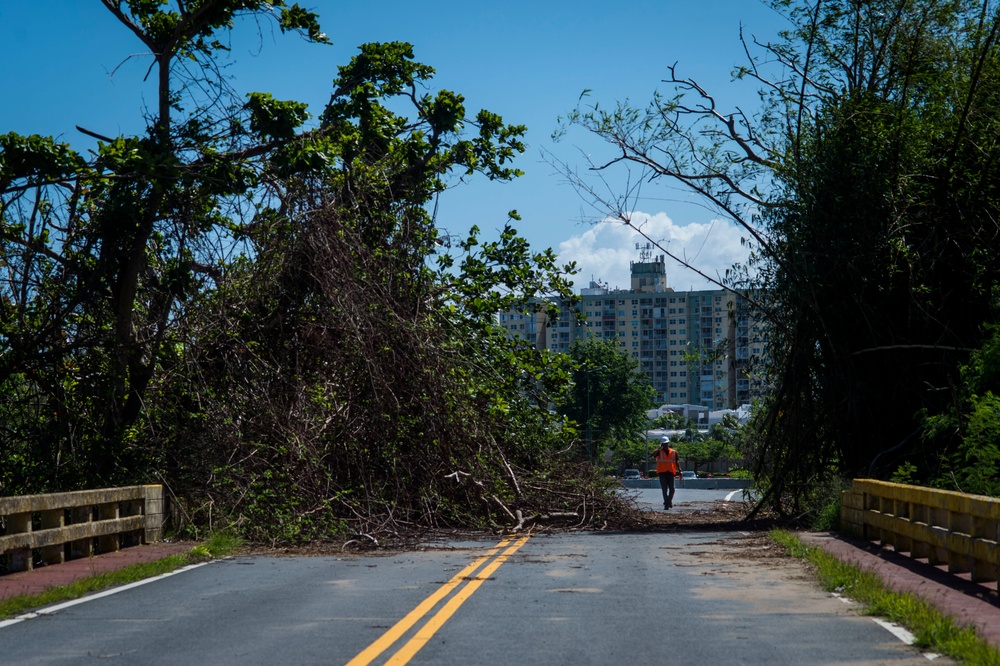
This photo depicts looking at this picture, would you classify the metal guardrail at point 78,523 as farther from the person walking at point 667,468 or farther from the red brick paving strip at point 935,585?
the person walking at point 667,468

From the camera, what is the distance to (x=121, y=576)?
12.4 metres

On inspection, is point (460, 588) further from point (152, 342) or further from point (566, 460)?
point (566, 460)

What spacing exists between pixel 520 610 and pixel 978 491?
7.88 m

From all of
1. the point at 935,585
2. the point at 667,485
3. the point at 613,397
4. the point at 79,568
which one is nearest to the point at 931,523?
the point at 935,585

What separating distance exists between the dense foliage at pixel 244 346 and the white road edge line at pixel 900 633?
9.91m

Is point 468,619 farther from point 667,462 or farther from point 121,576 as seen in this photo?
point 667,462

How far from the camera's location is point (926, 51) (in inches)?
824

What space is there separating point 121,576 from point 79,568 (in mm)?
1207

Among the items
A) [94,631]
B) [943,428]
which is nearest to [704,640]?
[94,631]

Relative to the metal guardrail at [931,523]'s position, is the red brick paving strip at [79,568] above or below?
below

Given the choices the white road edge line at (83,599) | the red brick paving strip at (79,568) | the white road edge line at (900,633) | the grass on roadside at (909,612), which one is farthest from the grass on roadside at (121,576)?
the grass on roadside at (909,612)

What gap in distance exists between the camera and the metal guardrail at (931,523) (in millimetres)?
10587

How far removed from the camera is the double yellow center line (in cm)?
768

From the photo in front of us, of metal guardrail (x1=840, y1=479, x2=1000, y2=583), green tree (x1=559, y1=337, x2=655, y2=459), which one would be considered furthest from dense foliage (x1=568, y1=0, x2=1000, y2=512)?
green tree (x1=559, y1=337, x2=655, y2=459)
